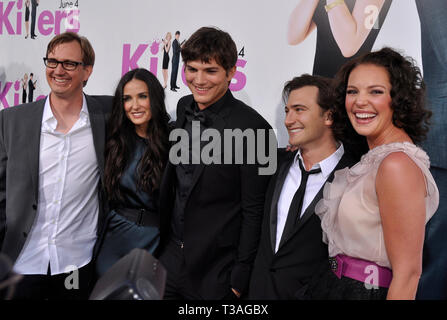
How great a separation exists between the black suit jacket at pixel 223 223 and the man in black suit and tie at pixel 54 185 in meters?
0.68

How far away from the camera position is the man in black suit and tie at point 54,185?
2396 millimetres

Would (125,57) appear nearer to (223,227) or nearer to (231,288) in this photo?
(223,227)

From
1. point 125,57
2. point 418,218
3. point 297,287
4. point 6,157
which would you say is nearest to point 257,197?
point 297,287

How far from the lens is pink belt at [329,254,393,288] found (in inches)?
65.2

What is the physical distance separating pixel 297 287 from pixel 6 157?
1775 mm

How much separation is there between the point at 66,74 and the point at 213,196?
1212 mm

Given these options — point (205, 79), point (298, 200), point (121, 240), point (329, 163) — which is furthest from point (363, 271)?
point (121, 240)

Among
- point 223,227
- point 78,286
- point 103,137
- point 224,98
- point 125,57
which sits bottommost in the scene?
point 78,286

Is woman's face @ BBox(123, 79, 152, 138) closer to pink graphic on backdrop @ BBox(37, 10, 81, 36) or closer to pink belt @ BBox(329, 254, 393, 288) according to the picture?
pink graphic on backdrop @ BBox(37, 10, 81, 36)

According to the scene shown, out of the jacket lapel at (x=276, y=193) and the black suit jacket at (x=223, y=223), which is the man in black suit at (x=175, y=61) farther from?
the jacket lapel at (x=276, y=193)

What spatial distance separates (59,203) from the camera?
2.46 meters

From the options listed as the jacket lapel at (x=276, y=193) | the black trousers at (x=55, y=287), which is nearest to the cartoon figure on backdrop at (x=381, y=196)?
the jacket lapel at (x=276, y=193)

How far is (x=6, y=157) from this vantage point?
95.1 inches

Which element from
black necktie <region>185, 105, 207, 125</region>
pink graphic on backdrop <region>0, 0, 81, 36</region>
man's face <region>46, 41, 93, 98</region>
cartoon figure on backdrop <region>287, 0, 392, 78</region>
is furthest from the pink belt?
pink graphic on backdrop <region>0, 0, 81, 36</region>
